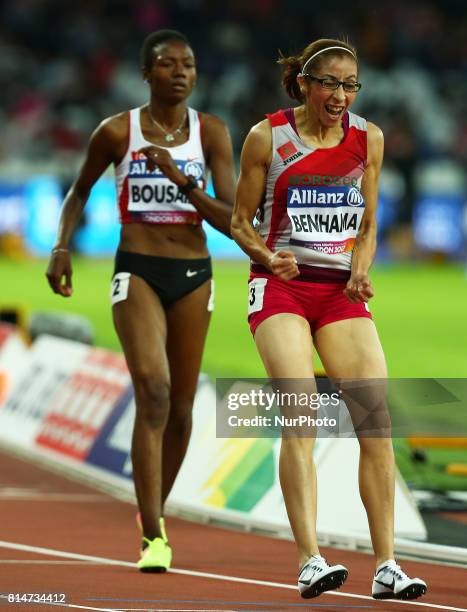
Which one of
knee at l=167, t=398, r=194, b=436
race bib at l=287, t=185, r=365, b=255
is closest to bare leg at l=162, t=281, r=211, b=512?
knee at l=167, t=398, r=194, b=436

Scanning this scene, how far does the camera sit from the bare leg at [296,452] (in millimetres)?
6629

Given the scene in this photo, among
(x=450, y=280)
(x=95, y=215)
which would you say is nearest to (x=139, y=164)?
(x=450, y=280)

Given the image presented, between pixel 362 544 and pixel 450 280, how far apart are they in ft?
76.8

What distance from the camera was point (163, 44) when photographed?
26.6ft

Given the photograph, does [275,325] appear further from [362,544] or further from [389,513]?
[362,544]

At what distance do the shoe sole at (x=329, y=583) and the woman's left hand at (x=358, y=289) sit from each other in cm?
119

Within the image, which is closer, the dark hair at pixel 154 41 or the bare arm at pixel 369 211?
the bare arm at pixel 369 211

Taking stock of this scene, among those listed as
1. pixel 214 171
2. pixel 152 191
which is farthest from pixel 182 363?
pixel 214 171

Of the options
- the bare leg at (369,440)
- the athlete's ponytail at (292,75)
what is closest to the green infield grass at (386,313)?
the bare leg at (369,440)

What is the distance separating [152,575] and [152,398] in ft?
2.91

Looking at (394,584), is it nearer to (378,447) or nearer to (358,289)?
(378,447)

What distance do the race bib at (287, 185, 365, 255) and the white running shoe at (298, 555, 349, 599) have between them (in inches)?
53.9

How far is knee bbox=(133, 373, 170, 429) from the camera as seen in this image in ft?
25.7

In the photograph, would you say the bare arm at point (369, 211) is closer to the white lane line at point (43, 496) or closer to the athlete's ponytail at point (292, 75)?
the athlete's ponytail at point (292, 75)
